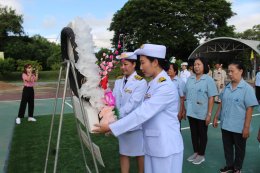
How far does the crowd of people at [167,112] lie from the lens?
247 centimetres

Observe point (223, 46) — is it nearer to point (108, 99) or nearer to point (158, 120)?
point (108, 99)

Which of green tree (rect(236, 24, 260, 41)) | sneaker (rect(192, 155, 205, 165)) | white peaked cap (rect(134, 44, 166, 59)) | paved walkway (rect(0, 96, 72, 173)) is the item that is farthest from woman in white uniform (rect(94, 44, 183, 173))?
green tree (rect(236, 24, 260, 41))

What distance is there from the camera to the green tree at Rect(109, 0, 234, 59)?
1329 inches

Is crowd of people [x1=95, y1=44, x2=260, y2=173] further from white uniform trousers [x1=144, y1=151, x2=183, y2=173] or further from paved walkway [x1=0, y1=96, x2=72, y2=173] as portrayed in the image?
paved walkway [x1=0, y1=96, x2=72, y2=173]

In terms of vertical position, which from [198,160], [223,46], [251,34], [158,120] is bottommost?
[198,160]

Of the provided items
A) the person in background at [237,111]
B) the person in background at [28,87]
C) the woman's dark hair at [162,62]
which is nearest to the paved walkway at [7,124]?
the person in background at [28,87]

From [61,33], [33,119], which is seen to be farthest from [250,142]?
[33,119]

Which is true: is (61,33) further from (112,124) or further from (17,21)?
(17,21)

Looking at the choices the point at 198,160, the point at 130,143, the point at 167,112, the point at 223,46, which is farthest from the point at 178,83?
the point at 223,46

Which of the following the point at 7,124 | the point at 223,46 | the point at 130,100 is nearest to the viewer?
the point at 130,100

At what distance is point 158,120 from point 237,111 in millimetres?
1845

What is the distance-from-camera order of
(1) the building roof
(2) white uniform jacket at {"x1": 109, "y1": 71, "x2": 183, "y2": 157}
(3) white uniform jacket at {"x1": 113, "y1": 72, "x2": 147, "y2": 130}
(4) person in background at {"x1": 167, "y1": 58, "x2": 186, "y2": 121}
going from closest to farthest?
(2) white uniform jacket at {"x1": 109, "y1": 71, "x2": 183, "y2": 157} < (3) white uniform jacket at {"x1": 113, "y1": 72, "x2": 147, "y2": 130} < (4) person in background at {"x1": 167, "y1": 58, "x2": 186, "y2": 121} < (1) the building roof

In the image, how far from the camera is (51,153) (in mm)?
5426

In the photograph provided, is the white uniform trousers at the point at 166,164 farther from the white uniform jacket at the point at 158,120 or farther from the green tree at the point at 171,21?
the green tree at the point at 171,21
